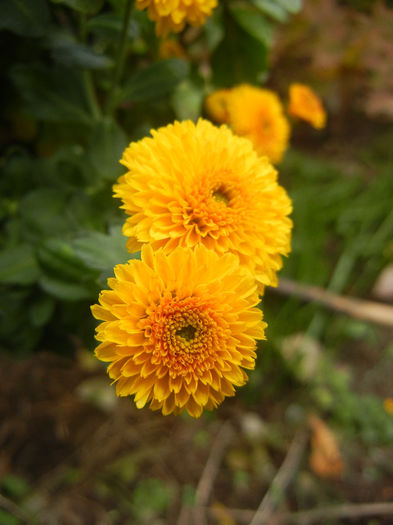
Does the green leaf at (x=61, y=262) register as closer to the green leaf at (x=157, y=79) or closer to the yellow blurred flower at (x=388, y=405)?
the green leaf at (x=157, y=79)

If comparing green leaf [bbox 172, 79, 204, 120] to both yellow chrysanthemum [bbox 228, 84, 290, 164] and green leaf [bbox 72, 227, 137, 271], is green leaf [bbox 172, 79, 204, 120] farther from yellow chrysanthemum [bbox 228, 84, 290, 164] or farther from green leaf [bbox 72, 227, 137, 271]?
green leaf [bbox 72, 227, 137, 271]

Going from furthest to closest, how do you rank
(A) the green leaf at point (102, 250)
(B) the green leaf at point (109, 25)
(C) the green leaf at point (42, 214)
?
(C) the green leaf at point (42, 214)
(B) the green leaf at point (109, 25)
(A) the green leaf at point (102, 250)

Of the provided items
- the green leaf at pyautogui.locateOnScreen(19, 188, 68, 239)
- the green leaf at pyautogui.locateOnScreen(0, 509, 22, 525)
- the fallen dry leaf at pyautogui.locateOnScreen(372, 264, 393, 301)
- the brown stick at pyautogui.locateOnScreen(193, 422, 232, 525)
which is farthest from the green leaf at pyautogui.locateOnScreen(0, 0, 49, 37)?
the fallen dry leaf at pyautogui.locateOnScreen(372, 264, 393, 301)

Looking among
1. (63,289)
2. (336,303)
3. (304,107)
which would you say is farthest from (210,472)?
(304,107)

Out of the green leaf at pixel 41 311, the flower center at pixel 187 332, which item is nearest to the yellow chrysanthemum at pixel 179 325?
Answer: the flower center at pixel 187 332

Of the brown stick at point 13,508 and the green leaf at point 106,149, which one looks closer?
the green leaf at point 106,149

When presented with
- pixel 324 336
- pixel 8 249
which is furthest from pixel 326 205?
pixel 8 249

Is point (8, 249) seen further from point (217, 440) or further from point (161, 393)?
point (217, 440)
